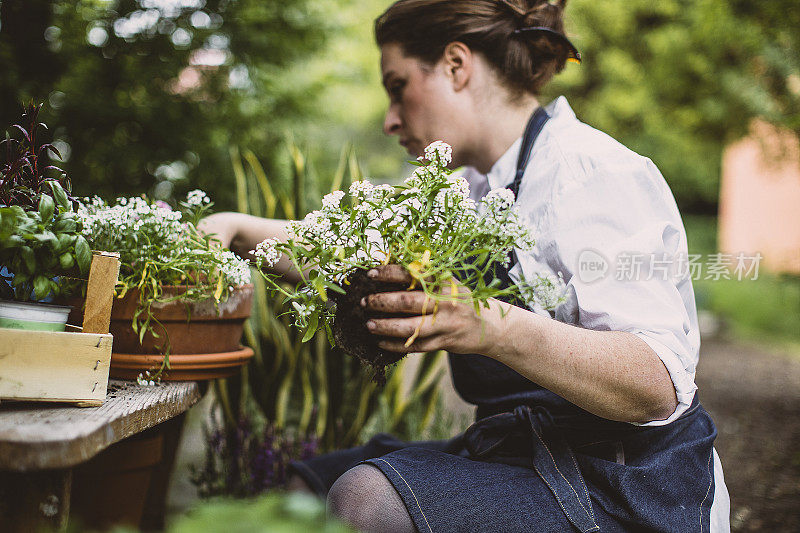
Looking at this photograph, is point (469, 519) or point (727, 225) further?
point (727, 225)

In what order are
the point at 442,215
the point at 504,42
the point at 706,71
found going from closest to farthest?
the point at 442,215
the point at 504,42
the point at 706,71

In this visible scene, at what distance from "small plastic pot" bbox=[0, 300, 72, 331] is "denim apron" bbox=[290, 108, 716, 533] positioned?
0.67 meters

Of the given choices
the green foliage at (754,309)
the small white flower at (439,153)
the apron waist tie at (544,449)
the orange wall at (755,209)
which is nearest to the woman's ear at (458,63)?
the small white flower at (439,153)

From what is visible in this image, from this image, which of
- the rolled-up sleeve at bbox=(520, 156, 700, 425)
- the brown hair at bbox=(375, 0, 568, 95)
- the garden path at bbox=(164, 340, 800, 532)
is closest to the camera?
the rolled-up sleeve at bbox=(520, 156, 700, 425)

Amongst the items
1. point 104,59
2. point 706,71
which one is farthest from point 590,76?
→ point 104,59

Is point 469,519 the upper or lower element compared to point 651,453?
lower

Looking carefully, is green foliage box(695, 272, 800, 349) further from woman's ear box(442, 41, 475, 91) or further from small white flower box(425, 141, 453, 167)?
small white flower box(425, 141, 453, 167)

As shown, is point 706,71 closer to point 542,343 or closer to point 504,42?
point 504,42

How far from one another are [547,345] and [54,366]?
0.87 meters

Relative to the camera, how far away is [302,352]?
2.66 meters

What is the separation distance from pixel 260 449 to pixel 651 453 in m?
1.67

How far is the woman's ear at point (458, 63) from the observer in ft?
5.65

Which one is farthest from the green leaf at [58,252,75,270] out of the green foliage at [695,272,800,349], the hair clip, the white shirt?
the green foliage at [695,272,800,349]

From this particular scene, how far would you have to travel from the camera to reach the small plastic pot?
1091 mm
